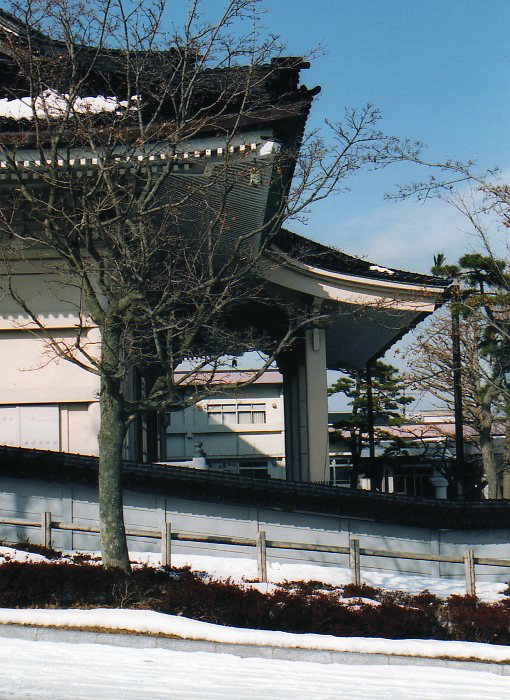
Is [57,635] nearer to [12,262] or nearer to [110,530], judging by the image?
[110,530]

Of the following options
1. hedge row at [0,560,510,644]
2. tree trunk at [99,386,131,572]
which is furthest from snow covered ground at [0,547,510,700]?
tree trunk at [99,386,131,572]

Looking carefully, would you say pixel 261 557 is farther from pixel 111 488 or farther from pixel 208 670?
pixel 208 670

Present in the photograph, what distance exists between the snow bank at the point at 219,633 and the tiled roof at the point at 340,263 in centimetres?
1081

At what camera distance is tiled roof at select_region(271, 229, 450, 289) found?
70.4ft

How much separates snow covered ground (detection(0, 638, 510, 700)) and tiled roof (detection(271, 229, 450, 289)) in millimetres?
11646

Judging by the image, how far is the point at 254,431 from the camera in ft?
177

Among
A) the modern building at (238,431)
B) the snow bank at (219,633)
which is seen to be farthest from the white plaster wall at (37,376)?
the modern building at (238,431)

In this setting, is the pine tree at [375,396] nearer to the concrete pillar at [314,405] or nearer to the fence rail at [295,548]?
the concrete pillar at [314,405]

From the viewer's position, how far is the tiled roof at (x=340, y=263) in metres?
21.5

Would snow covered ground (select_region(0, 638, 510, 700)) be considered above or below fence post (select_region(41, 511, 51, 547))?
below

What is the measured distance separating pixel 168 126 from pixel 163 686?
9.62 meters

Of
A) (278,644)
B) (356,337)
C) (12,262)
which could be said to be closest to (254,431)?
(356,337)

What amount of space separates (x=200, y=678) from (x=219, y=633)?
→ 1393mm

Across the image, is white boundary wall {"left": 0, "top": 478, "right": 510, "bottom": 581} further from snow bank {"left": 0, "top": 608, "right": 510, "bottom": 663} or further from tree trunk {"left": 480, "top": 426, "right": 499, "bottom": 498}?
tree trunk {"left": 480, "top": 426, "right": 499, "bottom": 498}
